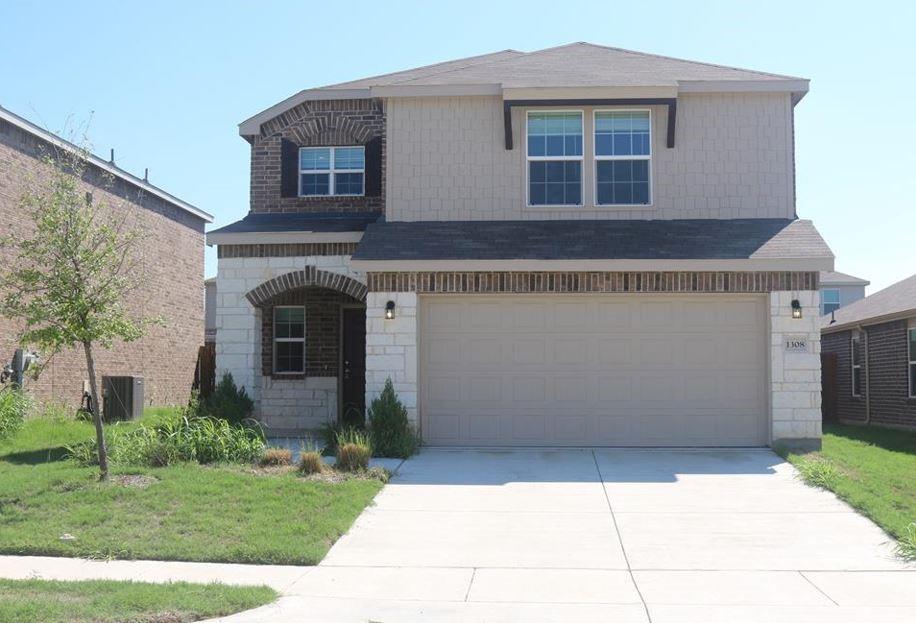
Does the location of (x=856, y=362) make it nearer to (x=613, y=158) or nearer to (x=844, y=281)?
(x=613, y=158)

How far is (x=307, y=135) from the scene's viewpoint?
18.6m

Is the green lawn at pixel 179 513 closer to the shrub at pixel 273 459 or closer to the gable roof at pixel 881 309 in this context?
the shrub at pixel 273 459

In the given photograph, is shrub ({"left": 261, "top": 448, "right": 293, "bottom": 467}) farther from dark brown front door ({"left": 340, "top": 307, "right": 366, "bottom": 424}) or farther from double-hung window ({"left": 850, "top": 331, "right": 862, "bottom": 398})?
double-hung window ({"left": 850, "top": 331, "right": 862, "bottom": 398})

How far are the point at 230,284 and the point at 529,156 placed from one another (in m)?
5.65

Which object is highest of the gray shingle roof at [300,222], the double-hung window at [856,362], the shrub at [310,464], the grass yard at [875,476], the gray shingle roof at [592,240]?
the gray shingle roof at [300,222]

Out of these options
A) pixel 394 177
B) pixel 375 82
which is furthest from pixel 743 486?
pixel 375 82

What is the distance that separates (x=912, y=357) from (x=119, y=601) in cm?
1745

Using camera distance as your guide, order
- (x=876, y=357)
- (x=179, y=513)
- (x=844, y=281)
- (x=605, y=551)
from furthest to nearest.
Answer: (x=844, y=281)
(x=876, y=357)
(x=179, y=513)
(x=605, y=551)

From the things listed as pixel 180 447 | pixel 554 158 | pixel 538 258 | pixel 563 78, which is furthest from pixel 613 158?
pixel 180 447

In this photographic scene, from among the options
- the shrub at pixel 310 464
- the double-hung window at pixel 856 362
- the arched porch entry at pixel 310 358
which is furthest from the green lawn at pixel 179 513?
the double-hung window at pixel 856 362

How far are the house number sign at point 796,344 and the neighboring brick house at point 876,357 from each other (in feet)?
19.5

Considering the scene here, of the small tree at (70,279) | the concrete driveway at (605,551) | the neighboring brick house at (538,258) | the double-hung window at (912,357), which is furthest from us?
the double-hung window at (912,357)

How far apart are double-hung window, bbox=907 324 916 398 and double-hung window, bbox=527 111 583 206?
8.61 m

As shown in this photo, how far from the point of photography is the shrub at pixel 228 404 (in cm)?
1584
